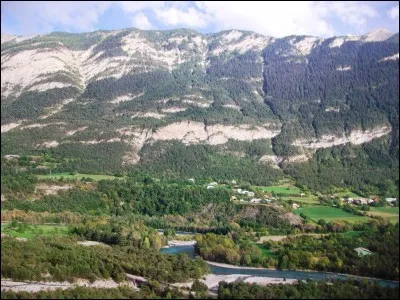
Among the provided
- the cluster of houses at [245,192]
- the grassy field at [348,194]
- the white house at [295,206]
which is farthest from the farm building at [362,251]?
the cluster of houses at [245,192]

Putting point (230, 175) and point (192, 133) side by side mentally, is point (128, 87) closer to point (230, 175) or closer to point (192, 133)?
point (192, 133)

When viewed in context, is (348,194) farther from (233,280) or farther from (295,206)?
(233,280)

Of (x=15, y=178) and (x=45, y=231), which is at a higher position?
(x=15, y=178)

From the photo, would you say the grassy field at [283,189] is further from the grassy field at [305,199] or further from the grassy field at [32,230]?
the grassy field at [32,230]

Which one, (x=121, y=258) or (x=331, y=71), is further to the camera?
(x=331, y=71)

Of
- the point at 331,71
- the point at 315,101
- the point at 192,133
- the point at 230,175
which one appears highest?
the point at 331,71

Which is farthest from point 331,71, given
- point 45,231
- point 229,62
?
point 45,231

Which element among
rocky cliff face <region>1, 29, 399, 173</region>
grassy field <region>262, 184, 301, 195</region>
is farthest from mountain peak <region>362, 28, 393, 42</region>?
grassy field <region>262, 184, 301, 195</region>

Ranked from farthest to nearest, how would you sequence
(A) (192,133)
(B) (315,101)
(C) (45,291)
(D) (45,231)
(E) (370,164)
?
(B) (315,101) < (A) (192,133) < (E) (370,164) < (D) (45,231) < (C) (45,291)
